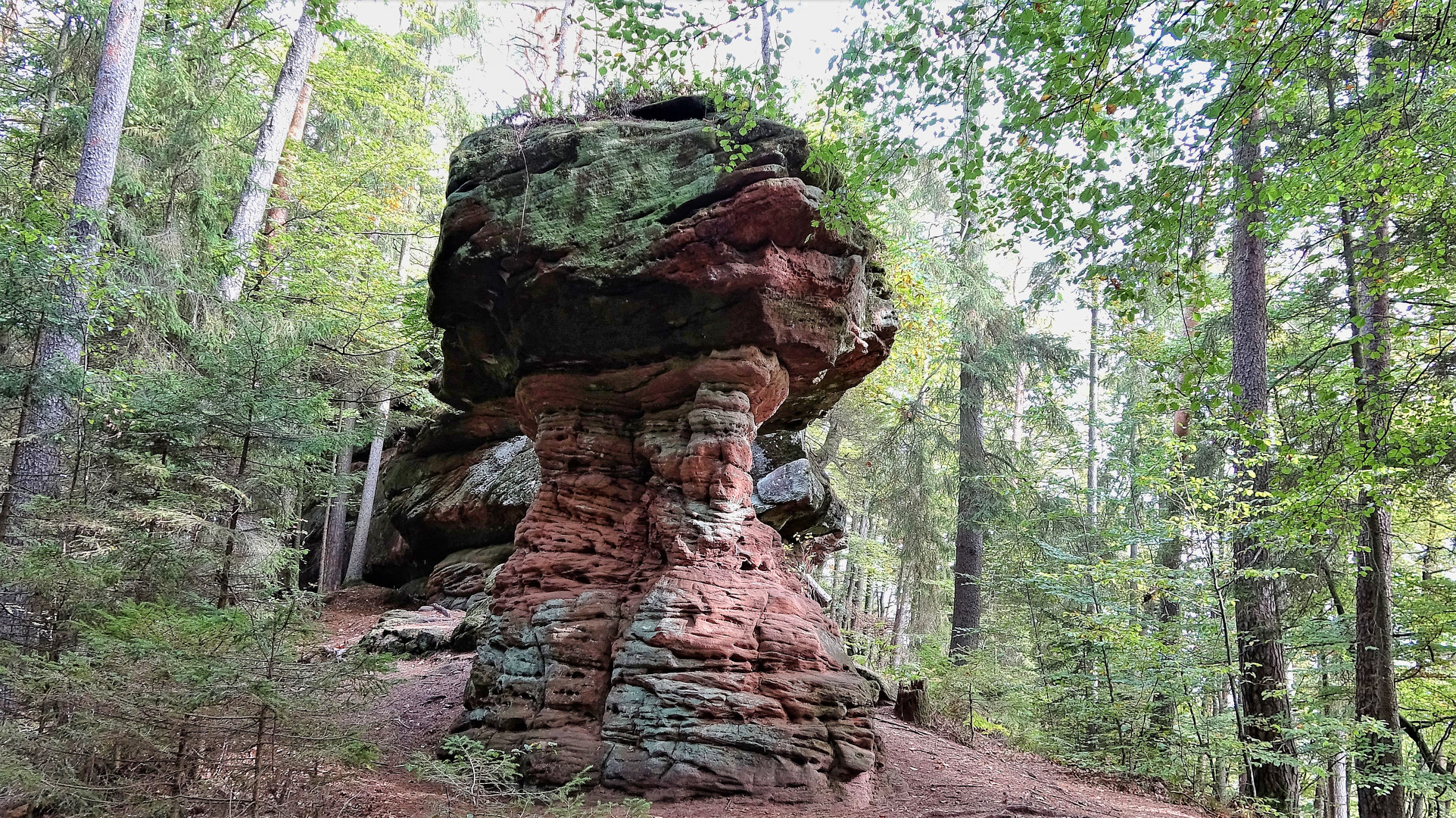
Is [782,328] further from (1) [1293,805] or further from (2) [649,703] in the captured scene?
A: (1) [1293,805]

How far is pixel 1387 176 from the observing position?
6047mm

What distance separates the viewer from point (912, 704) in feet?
35.9

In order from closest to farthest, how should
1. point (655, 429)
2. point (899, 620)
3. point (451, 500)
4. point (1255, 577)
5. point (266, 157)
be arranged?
point (655, 429) < point (1255, 577) < point (266, 157) < point (451, 500) < point (899, 620)

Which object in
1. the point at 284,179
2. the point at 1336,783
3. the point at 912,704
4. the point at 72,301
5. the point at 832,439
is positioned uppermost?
the point at 284,179

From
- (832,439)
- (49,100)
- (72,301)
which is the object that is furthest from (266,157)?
(832,439)

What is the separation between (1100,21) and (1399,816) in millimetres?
9974

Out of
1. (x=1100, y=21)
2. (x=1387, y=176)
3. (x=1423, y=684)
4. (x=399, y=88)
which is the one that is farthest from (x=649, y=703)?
(x=399, y=88)

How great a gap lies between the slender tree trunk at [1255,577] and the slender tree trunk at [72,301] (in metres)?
12.9

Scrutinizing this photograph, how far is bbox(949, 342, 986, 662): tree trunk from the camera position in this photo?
14.4m

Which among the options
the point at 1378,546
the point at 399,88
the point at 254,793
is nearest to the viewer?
the point at 254,793

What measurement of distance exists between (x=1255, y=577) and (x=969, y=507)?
6135 mm

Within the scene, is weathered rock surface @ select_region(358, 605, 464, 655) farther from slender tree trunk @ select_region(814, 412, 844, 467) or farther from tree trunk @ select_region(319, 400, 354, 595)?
slender tree trunk @ select_region(814, 412, 844, 467)

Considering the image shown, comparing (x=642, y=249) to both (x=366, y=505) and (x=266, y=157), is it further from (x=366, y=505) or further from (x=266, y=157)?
(x=366, y=505)

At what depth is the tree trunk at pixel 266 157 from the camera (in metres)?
11.7
